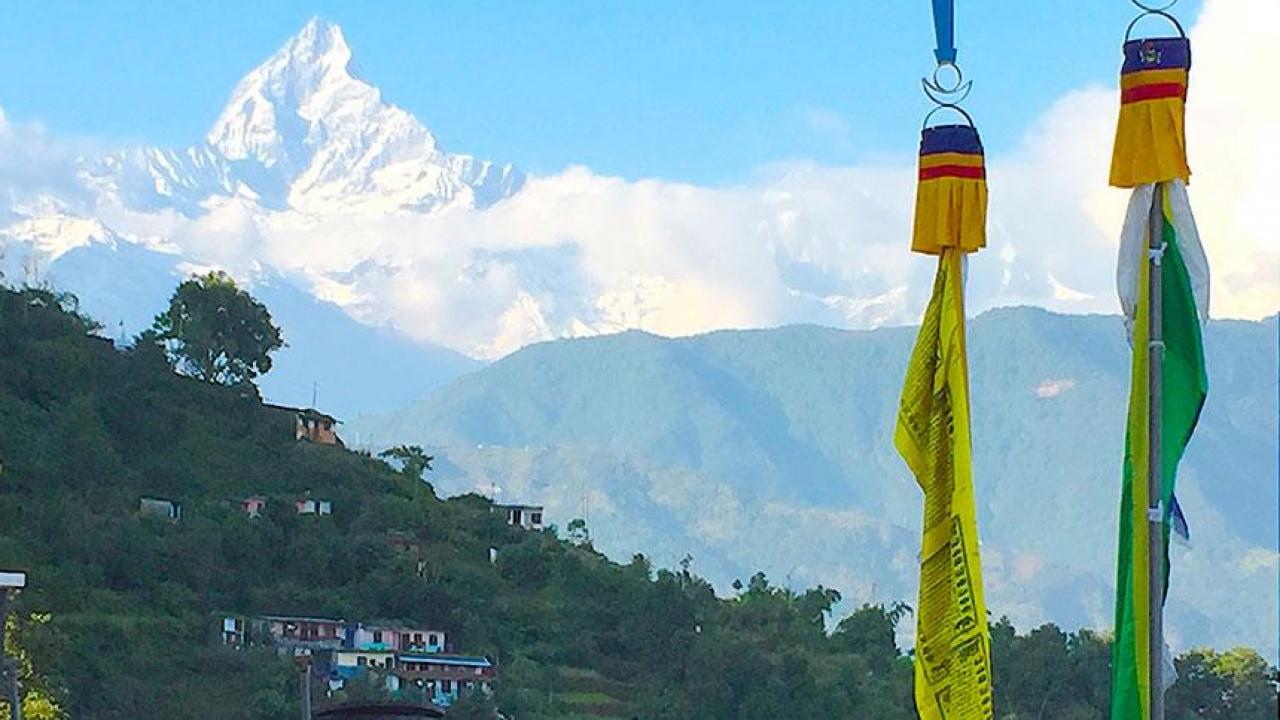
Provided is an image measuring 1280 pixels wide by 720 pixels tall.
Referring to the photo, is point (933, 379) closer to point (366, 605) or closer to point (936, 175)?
point (936, 175)

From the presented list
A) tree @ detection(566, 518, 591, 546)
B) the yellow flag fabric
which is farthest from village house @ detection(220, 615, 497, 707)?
the yellow flag fabric

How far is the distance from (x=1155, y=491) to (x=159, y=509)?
25.1 m

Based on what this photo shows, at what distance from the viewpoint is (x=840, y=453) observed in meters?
176

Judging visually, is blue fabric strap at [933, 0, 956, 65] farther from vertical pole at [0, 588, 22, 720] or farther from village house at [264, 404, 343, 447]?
village house at [264, 404, 343, 447]

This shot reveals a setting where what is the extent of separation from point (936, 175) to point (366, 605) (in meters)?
24.5

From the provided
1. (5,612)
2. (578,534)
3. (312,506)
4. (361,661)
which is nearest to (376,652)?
(361,661)

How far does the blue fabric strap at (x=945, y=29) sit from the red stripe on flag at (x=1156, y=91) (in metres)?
0.30

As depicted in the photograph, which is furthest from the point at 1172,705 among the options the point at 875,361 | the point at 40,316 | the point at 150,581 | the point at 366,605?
the point at 875,361

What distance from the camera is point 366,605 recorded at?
2773 centimetres

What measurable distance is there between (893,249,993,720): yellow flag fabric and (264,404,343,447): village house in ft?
92.7

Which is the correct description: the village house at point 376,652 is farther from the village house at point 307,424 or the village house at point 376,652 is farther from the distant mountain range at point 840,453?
the distant mountain range at point 840,453

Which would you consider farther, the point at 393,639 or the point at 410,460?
the point at 410,460

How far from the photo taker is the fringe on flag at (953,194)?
150 inches

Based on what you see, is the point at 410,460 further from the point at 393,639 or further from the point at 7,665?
the point at 7,665
